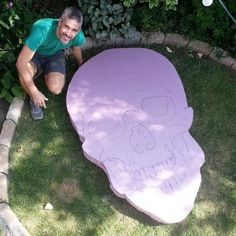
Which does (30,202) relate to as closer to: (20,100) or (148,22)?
(20,100)

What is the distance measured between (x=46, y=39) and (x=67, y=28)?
35 centimetres

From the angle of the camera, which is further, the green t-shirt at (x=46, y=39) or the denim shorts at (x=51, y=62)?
the denim shorts at (x=51, y=62)

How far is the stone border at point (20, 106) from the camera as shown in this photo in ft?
12.3

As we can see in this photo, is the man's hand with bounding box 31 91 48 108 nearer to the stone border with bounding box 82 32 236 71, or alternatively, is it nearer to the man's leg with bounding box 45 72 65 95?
the man's leg with bounding box 45 72 65 95

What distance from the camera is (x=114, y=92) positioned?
4539mm

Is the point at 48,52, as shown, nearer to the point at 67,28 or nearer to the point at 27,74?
the point at 27,74

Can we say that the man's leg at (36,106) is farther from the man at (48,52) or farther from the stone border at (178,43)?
the stone border at (178,43)

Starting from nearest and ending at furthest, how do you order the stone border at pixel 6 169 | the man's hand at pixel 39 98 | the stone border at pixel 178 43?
1. the stone border at pixel 6 169
2. the man's hand at pixel 39 98
3. the stone border at pixel 178 43

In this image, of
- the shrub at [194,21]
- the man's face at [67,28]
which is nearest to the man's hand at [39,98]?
the man's face at [67,28]

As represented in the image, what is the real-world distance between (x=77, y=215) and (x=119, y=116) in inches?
38.5

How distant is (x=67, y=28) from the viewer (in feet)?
12.7

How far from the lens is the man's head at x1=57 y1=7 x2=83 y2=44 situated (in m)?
3.82

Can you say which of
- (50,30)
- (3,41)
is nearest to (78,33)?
(50,30)

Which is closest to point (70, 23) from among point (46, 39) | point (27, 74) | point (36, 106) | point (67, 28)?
point (67, 28)
